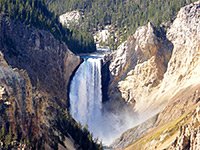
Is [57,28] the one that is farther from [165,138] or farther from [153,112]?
[165,138]

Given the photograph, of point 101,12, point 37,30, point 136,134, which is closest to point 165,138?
point 136,134

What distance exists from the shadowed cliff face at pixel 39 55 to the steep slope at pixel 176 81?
15.0m

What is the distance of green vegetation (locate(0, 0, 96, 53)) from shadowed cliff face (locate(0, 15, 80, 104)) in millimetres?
3017

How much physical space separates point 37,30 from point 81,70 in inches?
595

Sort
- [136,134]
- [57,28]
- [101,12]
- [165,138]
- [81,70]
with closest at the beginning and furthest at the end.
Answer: [165,138] < [136,134] < [81,70] < [57,28] < [101,12]

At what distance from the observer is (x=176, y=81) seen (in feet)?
335

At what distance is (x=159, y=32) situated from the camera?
365ft

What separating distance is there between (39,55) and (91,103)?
19.1 m

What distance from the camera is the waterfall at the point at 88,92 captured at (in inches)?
4419

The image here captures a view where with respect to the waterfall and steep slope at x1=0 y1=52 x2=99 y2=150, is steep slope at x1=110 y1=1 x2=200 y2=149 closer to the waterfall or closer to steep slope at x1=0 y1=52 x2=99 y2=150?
the waterfall

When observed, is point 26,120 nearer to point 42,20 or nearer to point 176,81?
point 176,81

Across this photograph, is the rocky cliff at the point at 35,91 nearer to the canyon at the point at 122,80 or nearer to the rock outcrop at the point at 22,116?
the rock outcrop at the point at 22,116

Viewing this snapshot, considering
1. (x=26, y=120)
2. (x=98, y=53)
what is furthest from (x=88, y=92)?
(x=26, y=120)

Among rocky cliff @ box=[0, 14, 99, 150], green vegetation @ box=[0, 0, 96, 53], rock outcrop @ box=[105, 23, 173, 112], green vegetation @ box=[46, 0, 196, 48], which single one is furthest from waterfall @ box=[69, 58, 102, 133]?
green vegetation @ box=[46, 0, 196, 48]
